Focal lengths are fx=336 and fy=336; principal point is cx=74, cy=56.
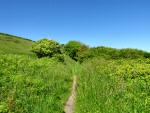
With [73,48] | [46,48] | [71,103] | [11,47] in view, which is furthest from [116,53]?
[71,103]

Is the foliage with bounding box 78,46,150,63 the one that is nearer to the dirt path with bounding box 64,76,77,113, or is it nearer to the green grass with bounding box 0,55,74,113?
the green grass with bounding box 0,55,74,113

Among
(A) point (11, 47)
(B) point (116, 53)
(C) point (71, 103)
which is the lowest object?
(C) point (71, 103)

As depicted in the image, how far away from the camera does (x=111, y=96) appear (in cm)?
1812

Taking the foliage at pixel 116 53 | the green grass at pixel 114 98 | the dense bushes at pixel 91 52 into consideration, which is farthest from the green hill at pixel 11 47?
the green grass at pixel 114 98

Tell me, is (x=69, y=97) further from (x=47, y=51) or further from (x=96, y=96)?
(x=47, y=51)

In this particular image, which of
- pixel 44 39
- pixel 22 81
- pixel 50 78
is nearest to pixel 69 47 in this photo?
pixel 44 39

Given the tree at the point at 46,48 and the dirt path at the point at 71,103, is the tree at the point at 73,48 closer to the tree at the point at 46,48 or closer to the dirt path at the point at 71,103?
the tree at the point at 46,48

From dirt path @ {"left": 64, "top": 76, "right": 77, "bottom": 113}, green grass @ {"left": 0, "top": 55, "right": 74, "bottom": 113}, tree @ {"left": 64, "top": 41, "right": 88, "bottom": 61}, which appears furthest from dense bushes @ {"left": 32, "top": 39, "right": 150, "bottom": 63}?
dirt path @ {"left": 64, "top": 76, "right": 77, "bottom": 113}

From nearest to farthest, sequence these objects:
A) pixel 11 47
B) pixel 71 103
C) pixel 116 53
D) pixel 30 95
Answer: pixel 30 95, pixel 71 103, pixel 116 53, pixel 11 47

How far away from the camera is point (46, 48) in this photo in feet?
178

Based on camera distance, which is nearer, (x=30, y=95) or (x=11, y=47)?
(x=30, y=95)

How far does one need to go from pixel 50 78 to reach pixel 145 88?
8497mm

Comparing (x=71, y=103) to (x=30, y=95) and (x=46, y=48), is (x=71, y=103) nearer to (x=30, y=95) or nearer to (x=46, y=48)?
(x=30, y=95)

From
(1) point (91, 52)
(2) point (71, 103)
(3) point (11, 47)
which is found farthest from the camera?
(3) point (11, 47)
